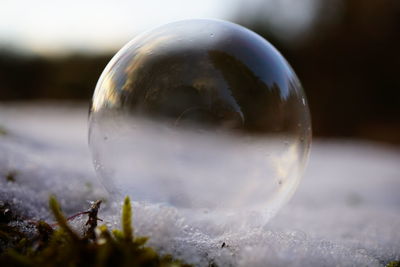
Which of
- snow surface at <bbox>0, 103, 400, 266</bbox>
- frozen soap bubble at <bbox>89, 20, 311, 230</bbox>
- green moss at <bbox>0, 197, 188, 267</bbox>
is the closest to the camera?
green moss at <bbox>0, 197, 188, 267</bbox>

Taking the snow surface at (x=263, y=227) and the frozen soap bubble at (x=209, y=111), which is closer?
the snow surface at (x=263, y=227)

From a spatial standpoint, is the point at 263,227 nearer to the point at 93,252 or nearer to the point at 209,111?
the point at 209,111

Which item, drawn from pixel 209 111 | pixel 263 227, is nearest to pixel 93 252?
pixel 209 111

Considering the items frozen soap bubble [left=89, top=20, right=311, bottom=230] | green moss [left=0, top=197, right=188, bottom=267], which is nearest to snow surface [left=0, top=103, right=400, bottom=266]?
green moss [left=0, top=197, right=188, bottom=267]

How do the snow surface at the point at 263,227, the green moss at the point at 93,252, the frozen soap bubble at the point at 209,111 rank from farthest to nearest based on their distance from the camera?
the frozen soap bubble at the point at 209,111 < the snow surface at the point at 263,227 < the green moss at the point at 93,252

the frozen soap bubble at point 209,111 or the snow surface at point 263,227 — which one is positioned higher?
the frozen soap bubble at point 209,111

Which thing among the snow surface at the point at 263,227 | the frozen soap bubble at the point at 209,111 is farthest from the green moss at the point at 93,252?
the frozen soap bubble at the point at 209,111

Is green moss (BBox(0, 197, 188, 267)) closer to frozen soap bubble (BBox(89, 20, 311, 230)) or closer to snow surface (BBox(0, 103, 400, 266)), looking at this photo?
snow surface (BBox(0, 103, 400, 266))

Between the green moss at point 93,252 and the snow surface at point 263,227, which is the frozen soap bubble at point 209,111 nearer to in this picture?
the snow surface at point 263,227
